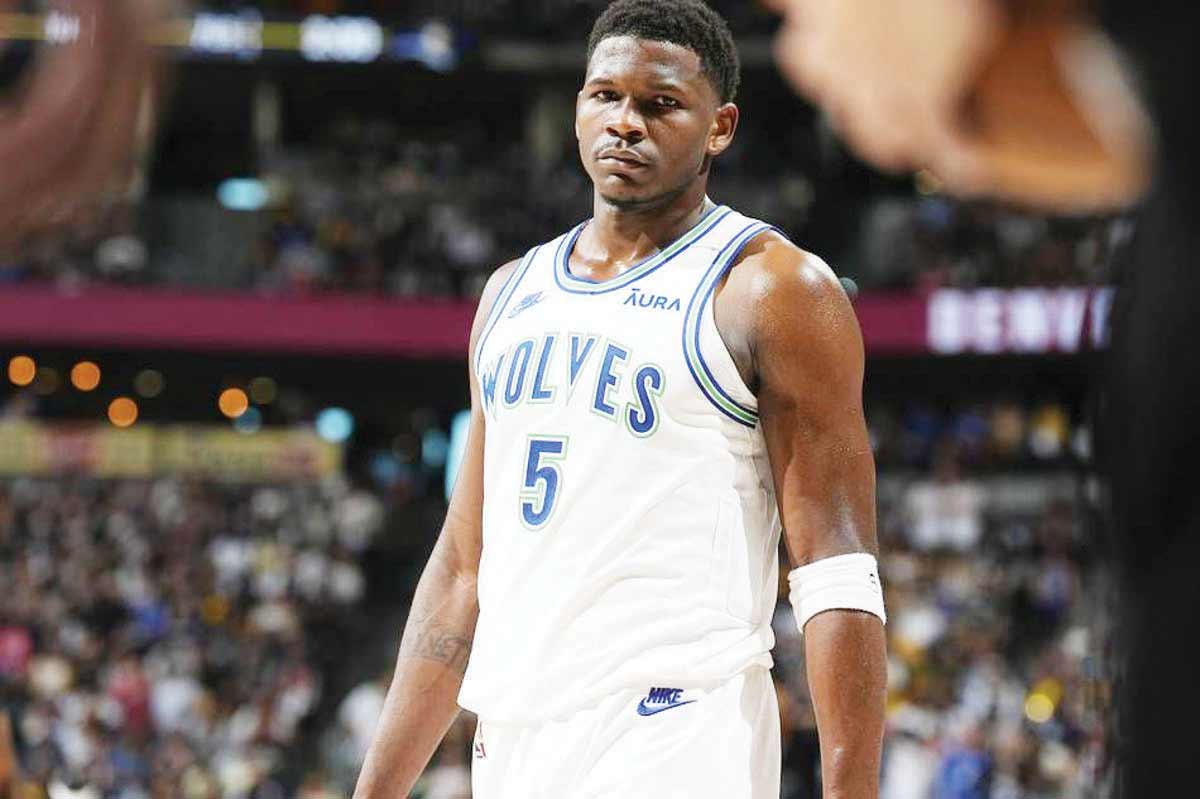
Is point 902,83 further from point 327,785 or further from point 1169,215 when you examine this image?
point 327,785

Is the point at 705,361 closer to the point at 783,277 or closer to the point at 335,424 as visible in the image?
the point at 783,277

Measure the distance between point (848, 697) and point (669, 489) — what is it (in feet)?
1.71

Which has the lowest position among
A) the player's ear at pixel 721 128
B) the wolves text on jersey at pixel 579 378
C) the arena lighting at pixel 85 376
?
the arena lighting at pixel 85 376

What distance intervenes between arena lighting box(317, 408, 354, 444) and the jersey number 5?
19821 mm

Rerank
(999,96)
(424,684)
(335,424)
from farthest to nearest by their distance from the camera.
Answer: (335,424) < (424,684) < (999,96)

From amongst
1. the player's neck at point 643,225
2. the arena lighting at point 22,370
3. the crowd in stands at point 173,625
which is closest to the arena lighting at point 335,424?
the crowd in stands at point 173,625

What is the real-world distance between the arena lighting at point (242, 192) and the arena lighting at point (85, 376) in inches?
126

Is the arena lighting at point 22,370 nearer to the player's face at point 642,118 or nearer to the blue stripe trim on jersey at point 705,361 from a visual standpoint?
the player's face at point 642,118

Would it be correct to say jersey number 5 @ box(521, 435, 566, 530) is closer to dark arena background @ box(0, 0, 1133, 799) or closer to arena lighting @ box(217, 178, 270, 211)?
dark arena background @ box(0, 0, 1133, 799)

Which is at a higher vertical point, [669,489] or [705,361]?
[705,361]

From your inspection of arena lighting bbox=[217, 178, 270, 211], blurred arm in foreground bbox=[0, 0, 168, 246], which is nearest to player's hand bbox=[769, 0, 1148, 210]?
blurred arm in foreground bbox=[0, 0, 168, 246]

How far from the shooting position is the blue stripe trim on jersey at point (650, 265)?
11.9 feet

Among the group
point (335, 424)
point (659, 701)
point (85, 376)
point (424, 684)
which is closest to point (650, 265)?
point (659, 701)

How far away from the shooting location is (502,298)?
388 centimetres
